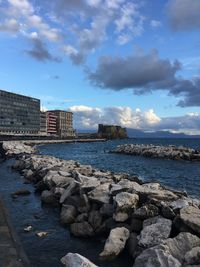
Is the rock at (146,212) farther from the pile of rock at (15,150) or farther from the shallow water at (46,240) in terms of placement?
the pile of rock at (15,150)

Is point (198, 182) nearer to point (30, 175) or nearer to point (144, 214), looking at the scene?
point (30, 175)

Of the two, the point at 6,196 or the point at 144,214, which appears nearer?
the point at 144,214

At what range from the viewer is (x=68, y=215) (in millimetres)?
12258

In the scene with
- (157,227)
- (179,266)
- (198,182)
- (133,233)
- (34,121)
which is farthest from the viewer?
(34,121)

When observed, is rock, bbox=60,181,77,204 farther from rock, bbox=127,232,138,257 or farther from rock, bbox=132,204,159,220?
rock, bbox=127,232,138,257

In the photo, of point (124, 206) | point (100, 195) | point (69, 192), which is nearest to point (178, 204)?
point (124, 206)

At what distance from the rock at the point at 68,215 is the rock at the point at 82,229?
75 centimetres

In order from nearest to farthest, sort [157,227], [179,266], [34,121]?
[179,266], [157,227], [34,121]


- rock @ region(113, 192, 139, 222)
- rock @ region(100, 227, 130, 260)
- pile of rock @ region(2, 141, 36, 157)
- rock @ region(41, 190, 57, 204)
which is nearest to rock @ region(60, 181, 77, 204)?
rock @ region(41, 190, 57, 204)

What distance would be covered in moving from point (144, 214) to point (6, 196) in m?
8.61

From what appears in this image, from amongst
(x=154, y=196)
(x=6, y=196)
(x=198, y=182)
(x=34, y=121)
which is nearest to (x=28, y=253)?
(x=154, y=196)

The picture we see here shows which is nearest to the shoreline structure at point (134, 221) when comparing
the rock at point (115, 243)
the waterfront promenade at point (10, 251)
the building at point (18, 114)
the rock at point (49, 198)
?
the rock at point (115, 243)

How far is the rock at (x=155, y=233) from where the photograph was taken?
28.5 feet

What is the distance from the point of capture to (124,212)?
10.8 metres
